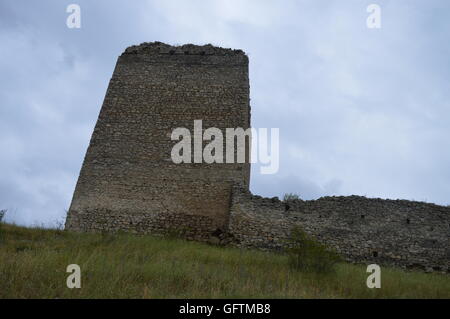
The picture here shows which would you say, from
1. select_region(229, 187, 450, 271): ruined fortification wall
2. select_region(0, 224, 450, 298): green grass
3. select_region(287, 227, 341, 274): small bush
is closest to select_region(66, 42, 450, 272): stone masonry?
Answer: select_region(229, 187, 450, 271): ruined fortification wall

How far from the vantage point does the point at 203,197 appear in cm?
1092

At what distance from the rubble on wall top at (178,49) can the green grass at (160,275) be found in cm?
707

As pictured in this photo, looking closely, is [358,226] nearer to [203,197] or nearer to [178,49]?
[203,197]

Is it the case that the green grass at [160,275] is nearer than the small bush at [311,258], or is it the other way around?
the green grass at [160,275]

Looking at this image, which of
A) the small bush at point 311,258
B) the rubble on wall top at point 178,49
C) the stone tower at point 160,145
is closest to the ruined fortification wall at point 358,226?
the stone tower at point 160,145

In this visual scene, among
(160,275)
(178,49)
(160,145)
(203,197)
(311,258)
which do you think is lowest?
(160,275)

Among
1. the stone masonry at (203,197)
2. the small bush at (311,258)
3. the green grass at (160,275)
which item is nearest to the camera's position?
the green grass at (160,275)

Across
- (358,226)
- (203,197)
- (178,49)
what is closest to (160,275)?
(203,197)

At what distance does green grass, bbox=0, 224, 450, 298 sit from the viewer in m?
5.07

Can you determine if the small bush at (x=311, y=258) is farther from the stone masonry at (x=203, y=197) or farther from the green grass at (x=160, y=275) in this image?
the stone masonry at (x=203, y=197)

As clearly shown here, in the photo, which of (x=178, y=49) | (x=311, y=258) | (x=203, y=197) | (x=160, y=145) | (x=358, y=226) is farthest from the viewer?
(x=178, y=49)

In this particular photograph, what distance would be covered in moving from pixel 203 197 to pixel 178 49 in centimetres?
546

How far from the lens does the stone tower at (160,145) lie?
425 inches

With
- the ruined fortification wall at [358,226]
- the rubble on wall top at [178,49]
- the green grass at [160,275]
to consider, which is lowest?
the green grass at [160,275]
